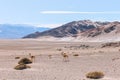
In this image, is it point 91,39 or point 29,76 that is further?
point 91,39

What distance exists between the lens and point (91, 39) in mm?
184375

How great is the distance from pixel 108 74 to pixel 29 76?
592 centimetres

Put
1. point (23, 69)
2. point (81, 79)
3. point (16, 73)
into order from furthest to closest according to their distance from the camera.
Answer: point (23, 69) → point (16, 73) → point (81, 79)

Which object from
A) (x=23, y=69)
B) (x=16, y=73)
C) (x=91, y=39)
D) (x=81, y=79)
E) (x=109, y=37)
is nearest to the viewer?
(x=81, y=79)

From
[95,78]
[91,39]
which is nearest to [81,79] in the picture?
[95,78]

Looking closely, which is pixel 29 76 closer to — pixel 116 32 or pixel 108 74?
pixel 108 74

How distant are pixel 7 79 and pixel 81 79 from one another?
488 centimetres

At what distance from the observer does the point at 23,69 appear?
A: 31.3 m

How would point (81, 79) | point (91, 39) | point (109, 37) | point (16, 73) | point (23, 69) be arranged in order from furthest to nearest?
point (91, 39)
point (109, 37)
point (23, 69)
point (16, 73)
point (81, 79)

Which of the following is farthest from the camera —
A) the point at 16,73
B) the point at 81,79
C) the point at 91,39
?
the point at 91,39

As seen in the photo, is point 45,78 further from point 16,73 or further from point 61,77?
point 16,73

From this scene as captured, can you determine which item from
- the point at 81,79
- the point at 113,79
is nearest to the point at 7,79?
the point at 81,79

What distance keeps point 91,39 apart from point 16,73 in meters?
157

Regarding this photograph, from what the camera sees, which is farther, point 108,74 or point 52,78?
point 108,74
